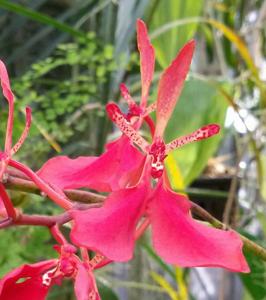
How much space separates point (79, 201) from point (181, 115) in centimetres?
62

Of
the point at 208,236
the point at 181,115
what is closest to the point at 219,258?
the point at 208,236

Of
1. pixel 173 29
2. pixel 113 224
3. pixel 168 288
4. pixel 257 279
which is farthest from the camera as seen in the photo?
pixel 173 29

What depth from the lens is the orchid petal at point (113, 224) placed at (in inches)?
8.7

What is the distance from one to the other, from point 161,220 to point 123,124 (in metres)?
0.06

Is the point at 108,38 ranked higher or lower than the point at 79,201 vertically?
higher

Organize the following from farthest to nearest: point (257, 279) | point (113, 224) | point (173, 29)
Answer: point (173, 29) < point (257, 279) < point (113, 224)

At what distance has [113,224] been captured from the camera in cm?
24

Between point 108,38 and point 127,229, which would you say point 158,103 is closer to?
point 127,229

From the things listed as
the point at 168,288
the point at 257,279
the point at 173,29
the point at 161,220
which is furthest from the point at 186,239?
the point at 173,29

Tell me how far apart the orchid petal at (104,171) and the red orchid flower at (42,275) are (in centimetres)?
4

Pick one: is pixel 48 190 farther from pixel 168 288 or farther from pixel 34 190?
pixel 168 288

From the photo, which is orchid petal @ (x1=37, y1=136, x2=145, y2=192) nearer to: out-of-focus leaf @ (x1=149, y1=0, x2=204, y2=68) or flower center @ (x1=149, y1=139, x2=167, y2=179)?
flower center @ (x1=149, y1=139, x2=167, y2=179)

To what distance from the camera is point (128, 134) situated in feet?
0.95

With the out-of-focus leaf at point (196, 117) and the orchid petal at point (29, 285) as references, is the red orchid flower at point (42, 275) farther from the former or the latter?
the out-of-focus leaf at point (196, 117)
